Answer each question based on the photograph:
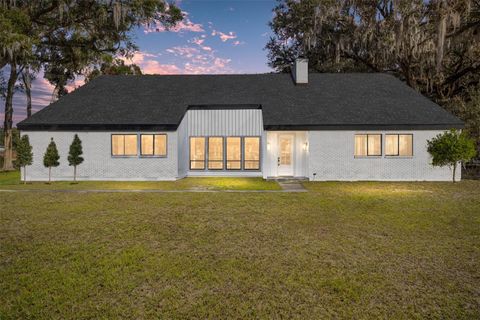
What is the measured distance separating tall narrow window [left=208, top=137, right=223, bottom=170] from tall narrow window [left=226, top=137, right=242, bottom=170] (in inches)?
18.8

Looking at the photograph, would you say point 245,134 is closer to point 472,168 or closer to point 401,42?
point 401,42

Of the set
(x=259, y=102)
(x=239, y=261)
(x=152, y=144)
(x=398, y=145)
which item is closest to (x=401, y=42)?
(x=398, y=145)

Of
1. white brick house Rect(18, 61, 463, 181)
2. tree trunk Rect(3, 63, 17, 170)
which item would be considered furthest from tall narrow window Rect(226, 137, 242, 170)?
tree trunk Rect(3, 63, 17, 170)

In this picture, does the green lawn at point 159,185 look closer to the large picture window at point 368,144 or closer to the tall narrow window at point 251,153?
the tall narrow window at point 251,153

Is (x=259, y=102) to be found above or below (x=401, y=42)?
below

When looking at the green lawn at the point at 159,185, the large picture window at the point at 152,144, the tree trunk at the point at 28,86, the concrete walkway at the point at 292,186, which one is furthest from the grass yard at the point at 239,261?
the tree trunk at the point at 28,86

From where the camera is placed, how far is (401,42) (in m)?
20.0

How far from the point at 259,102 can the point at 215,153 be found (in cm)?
404

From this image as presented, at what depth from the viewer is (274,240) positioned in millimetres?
6570

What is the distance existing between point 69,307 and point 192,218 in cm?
466

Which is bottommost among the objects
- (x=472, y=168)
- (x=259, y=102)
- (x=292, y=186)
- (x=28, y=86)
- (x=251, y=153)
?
(x=292, y=186)

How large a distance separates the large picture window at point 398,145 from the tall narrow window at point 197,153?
405 inches

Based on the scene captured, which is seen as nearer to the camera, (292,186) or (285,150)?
(292,186)

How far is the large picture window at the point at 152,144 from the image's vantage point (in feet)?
56.1
